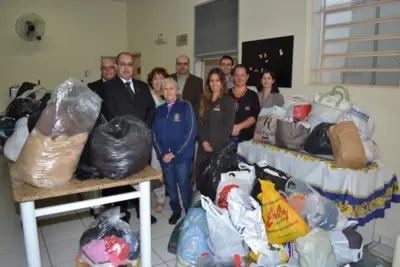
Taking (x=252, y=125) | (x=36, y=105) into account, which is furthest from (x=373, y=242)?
(x=36, y=105)

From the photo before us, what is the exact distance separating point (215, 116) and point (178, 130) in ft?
1.15

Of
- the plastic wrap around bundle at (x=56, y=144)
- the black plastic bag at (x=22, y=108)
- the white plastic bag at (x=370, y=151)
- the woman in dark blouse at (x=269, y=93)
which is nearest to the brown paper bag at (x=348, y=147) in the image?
the white plastic bag at (x=370, y=151)

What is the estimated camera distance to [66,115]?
61.2 inches

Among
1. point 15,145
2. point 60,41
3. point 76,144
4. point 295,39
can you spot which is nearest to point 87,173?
point 76,144

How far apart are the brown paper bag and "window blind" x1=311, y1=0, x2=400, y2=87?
2.34ft

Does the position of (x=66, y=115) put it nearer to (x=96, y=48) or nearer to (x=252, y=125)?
(x=252, y=125)

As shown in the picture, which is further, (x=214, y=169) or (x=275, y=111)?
(x=275, y=111)

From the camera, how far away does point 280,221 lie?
1898 mm

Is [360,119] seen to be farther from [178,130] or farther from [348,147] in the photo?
[178,130]

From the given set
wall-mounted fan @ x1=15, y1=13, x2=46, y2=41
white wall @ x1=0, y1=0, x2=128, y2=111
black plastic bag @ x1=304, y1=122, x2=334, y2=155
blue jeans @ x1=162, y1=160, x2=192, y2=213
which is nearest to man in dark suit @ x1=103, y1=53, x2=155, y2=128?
blue jeans @ x1=162, y1=160, x2=192, y2=213

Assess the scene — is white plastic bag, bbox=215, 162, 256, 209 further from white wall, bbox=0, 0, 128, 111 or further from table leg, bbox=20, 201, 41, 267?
white wall, bbox=0, 0, 128, 111

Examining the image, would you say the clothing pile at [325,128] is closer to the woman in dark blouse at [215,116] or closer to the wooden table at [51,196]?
the woman in dark blouse at [215,116]

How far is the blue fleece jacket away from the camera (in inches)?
104

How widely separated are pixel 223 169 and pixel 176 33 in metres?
3.44
